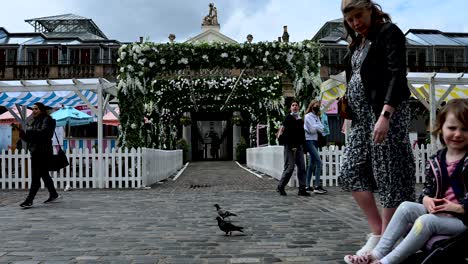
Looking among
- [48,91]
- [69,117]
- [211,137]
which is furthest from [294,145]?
[211,137]

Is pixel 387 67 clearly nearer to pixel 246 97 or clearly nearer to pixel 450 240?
pixel 450 240

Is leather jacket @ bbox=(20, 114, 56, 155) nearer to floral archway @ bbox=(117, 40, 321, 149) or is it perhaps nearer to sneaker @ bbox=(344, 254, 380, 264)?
floral archway @ bbox=(117, 40, 321, 149)

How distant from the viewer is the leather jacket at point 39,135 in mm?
7988

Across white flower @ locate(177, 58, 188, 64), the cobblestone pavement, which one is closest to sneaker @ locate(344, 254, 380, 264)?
the cobblestone pavement

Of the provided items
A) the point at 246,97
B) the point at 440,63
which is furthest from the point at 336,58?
the point at 246,97

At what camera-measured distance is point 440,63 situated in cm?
3275

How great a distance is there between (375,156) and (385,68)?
56 cm

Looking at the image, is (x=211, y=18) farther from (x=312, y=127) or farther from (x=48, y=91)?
(x=312, y=127)

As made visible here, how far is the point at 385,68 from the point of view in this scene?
3.26m

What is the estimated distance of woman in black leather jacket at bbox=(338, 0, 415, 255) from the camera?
3.19 m

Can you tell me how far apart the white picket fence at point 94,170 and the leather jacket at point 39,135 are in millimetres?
2964

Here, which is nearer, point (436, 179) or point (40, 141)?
point (436, 179)

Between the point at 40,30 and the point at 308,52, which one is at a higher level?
the point at 40,30

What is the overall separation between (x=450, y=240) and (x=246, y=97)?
64.2 ft
